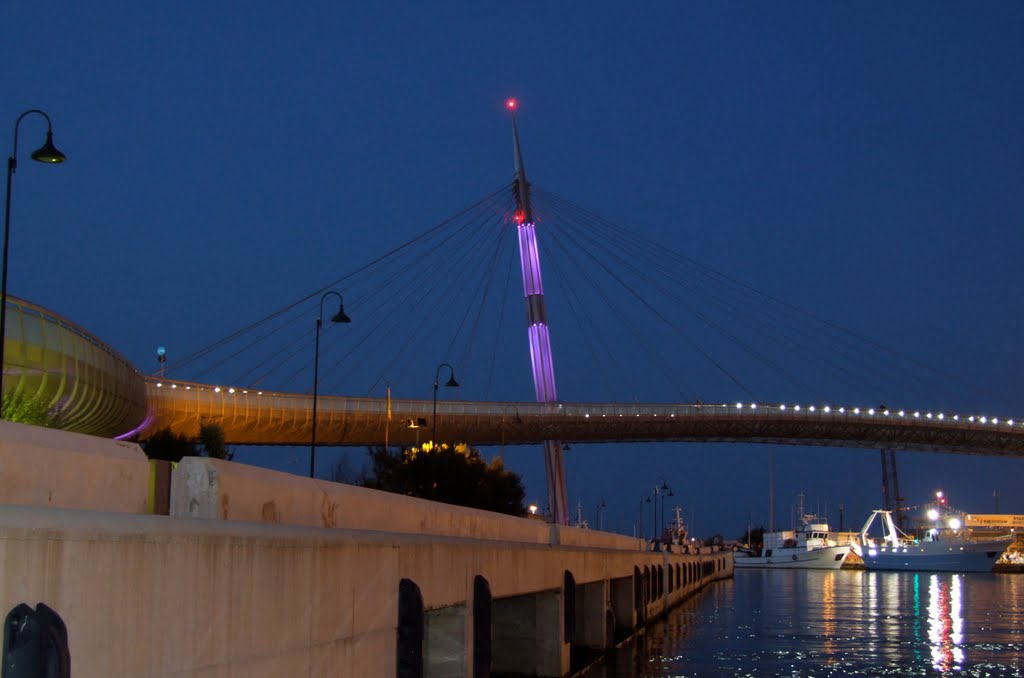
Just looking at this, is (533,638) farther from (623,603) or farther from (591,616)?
(623,603)

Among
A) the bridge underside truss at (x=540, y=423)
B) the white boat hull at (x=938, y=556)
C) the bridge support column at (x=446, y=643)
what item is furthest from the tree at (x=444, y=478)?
the white boat hull at (x=938, y=556)

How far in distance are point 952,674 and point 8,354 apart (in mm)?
26399

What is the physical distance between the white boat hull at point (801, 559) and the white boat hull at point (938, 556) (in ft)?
8.72

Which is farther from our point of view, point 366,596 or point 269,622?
point 366,596

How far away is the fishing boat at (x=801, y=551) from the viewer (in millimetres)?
129125

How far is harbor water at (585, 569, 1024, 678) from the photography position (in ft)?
86.4

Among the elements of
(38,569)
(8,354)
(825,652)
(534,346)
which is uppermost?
(534,346)

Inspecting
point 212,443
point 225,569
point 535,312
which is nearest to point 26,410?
point 212,443

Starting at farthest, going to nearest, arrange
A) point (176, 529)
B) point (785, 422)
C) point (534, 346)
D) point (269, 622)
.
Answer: point (785, 422) → point (534, 346) → point (269, 622) → point (176, 529)

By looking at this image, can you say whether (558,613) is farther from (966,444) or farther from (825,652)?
(966,444)

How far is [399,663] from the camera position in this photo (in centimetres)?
1130

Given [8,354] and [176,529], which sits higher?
[8,354]

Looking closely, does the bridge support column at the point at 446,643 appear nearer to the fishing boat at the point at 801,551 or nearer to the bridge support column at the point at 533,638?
the bridge support column at the point at 533,638

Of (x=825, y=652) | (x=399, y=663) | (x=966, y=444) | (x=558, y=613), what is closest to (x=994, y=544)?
(x=966, y=444)
